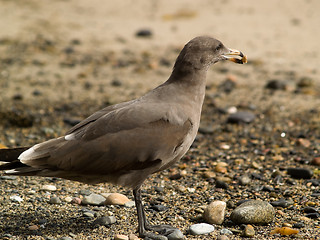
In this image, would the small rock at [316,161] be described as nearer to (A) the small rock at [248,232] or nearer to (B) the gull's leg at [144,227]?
A: (A) the small rock at [248,232]

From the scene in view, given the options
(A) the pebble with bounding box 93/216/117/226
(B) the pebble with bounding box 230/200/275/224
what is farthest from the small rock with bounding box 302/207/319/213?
Answer: (A) the pebble with bounding box 93/216/117/226

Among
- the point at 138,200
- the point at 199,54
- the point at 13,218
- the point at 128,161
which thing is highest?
the point at 199,54

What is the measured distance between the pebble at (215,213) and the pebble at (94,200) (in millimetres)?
1108

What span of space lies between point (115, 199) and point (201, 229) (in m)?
1.05

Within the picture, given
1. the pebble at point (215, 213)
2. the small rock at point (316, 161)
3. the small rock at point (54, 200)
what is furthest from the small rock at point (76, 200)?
the small rock at point (316, 161)

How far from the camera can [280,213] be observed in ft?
17.5

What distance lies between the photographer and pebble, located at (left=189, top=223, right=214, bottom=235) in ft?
16.0

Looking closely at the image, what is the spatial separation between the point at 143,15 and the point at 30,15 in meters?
2.89

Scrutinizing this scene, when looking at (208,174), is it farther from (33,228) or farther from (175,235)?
(33,228)

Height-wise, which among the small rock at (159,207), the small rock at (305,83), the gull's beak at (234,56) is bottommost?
the small rock at (159,207)

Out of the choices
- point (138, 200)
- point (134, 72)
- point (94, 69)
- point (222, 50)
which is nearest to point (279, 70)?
point (134, 72)

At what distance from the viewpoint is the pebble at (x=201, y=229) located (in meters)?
4.87

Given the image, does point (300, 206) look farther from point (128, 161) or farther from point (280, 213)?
point (128, 161)

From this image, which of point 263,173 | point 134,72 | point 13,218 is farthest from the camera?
point 134,72
